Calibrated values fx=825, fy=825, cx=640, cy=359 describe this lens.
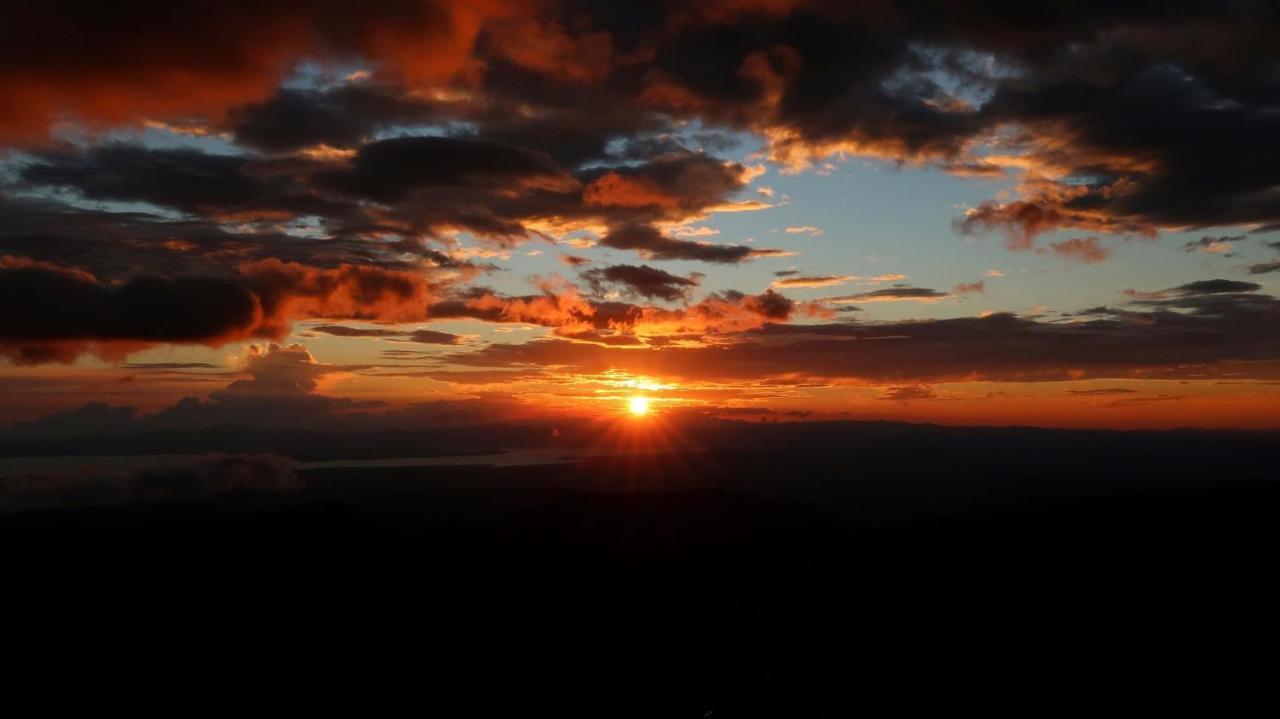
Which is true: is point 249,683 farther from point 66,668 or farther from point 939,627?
point 939,627

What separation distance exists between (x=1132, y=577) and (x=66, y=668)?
197021 millimetres

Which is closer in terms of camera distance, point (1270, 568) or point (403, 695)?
point (403, 695)

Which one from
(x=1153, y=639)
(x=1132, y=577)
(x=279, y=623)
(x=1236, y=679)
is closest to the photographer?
(x=1236, y=679)

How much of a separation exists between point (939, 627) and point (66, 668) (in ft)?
493

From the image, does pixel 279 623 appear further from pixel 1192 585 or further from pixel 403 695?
pixel 1192 585

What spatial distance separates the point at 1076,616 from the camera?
13012cm

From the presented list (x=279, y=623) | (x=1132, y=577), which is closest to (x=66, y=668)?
(x=279, y=623)

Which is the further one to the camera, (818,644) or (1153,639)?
(818,644)

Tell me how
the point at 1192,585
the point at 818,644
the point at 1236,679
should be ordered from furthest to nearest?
1. the point at 1192,585
2. the point at 818,644
3. the point at 1236,679

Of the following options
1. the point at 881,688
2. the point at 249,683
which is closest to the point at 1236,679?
the point at 881,688

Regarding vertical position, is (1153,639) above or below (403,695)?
above

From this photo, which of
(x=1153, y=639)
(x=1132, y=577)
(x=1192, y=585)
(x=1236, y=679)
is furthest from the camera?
(x=1132, y=577)

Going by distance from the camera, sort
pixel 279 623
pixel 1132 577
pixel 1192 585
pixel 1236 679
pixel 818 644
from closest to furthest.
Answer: pixel 1236 679 < pixel 818 644 < pixel 1192 585 < pixel 1132 577 < pixel 279 623

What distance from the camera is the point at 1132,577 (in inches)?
6225
